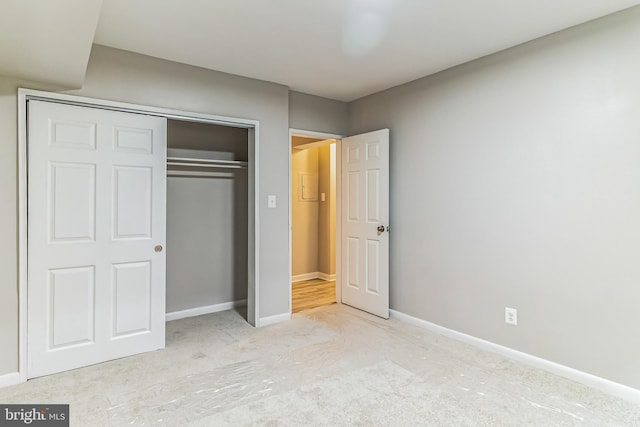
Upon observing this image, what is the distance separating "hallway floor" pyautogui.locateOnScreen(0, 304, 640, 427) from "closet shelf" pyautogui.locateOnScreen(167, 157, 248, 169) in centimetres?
176

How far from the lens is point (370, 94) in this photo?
4105 mm

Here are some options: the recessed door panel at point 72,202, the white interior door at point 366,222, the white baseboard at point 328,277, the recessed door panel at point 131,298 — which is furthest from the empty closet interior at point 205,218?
the white baseboard at point 328,277

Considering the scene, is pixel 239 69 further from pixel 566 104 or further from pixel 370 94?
pixel 566 104

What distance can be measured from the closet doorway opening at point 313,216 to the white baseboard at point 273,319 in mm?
1629

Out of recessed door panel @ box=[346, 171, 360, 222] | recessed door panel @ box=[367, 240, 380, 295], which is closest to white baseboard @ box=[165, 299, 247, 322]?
recessed door panel @ box=[367, 240, 380, 295]

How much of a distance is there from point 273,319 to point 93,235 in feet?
6.00

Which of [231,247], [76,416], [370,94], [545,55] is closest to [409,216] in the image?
[370,94]

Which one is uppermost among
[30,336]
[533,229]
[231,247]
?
[533,229]

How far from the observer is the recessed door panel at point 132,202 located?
286cm

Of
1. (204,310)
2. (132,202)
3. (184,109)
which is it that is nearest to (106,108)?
(184,109)

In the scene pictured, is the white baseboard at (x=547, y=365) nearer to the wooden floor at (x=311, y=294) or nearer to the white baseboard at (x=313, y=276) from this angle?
the wooden floor at (x=311, y=294)

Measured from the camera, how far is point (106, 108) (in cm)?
282

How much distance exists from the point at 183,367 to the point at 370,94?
131 inches

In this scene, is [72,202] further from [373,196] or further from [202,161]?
[373,196]
